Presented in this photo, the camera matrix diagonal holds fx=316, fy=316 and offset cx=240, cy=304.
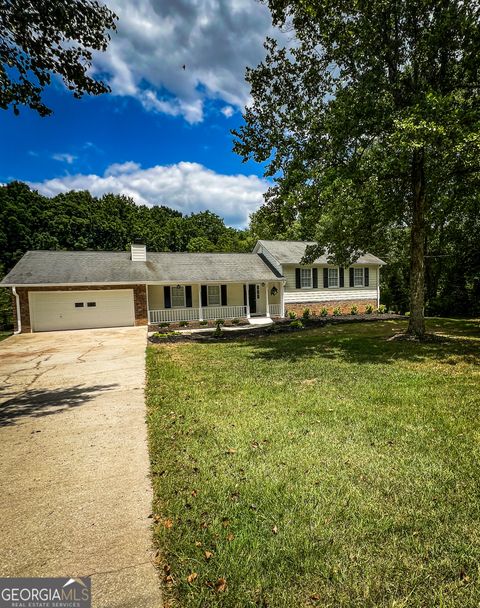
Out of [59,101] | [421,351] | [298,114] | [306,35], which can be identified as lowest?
[421,351]

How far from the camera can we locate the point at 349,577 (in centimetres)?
215

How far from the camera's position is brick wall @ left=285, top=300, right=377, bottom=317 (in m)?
21.5

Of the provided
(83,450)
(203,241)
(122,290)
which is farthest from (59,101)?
(203,241)

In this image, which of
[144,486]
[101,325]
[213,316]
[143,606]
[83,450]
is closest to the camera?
[143,606]

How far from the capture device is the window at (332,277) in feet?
73.7

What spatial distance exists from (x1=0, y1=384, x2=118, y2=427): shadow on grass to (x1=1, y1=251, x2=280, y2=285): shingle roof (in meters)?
11.5

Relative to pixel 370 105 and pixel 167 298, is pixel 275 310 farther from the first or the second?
pixel 370 105

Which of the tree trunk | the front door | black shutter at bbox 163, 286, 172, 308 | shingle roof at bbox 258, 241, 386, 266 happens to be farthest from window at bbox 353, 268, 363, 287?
black shutter at bbox 163, 286, 172, 308

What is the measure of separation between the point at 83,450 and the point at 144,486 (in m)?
1.34

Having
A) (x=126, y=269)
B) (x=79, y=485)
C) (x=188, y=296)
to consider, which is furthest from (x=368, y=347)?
(x=126, y=269)

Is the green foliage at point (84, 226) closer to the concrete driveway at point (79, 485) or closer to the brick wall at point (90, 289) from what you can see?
the brick wall at point (90, 289)

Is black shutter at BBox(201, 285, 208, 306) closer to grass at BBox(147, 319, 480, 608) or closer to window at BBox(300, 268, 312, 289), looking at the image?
window at BBox(300, 268, 312, 289)

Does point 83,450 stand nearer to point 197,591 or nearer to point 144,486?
point 144,486

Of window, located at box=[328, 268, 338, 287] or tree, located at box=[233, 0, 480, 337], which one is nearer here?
tree, located at box=[233, 0, 480, 337]
